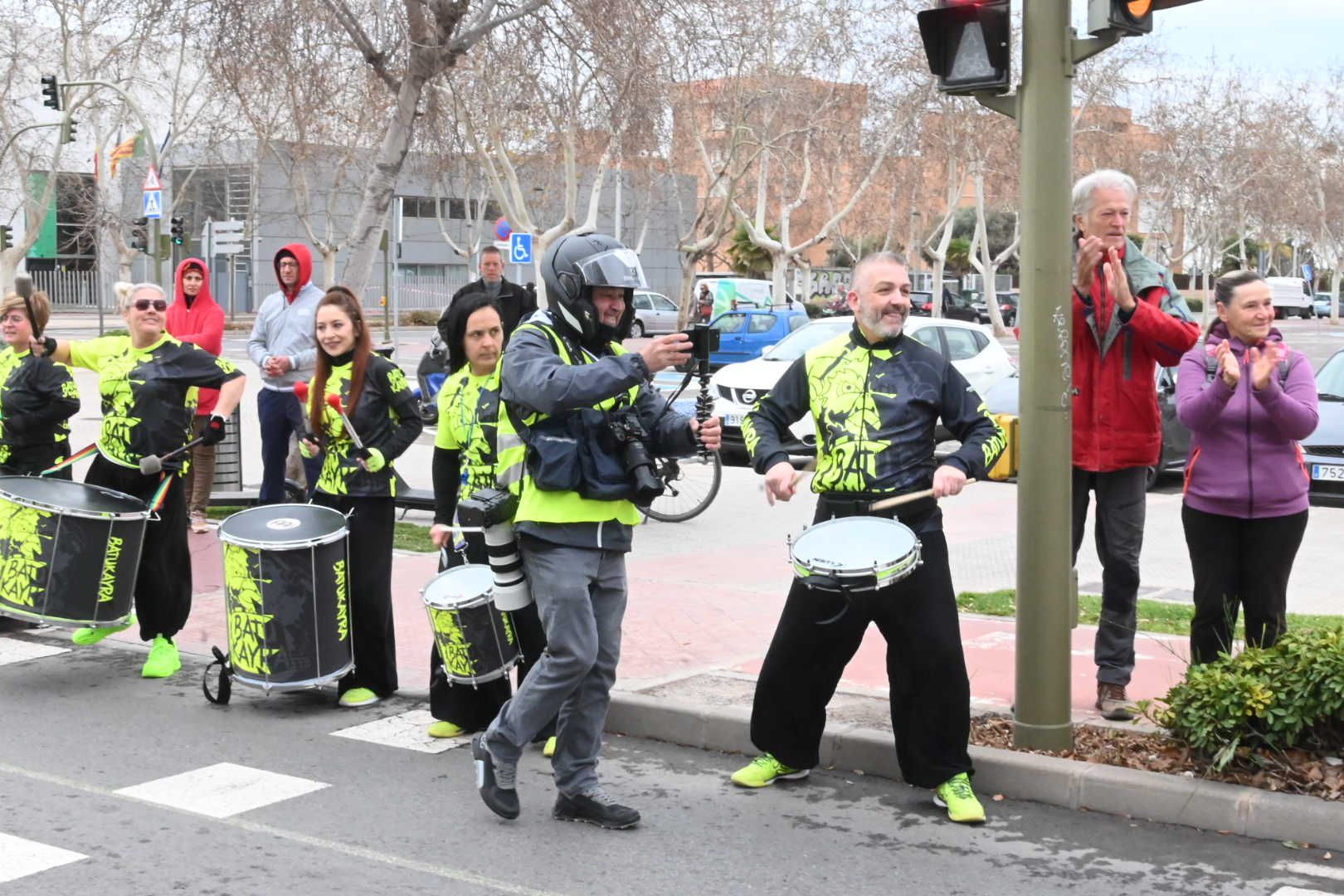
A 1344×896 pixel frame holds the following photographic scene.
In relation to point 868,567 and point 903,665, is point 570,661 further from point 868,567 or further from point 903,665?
point 903,665

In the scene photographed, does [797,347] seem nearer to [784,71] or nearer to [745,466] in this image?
[745,466]

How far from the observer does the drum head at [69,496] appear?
23.2ft

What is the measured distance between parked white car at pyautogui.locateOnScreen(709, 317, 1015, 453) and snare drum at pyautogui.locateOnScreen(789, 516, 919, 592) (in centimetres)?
1201

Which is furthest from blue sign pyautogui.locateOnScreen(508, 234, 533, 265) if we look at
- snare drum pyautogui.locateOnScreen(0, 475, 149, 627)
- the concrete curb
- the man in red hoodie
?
the man in red hoodie

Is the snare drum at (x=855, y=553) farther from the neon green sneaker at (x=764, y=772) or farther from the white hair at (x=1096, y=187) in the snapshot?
the white hair at (x=1096, y=187)

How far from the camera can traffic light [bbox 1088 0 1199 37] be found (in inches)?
214

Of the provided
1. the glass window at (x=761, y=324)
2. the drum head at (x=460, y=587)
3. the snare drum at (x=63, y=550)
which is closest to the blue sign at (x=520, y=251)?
the glass window at (x=761, y=324)

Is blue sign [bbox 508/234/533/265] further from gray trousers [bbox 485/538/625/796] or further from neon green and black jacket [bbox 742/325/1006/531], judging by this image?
gray trousers [bbox 485/538/625/796]

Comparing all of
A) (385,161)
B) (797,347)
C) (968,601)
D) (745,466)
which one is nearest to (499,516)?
(968,601)

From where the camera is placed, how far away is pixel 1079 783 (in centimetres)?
552

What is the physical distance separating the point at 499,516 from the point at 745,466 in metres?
12.1

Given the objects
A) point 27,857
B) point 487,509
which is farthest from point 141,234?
point 487,509

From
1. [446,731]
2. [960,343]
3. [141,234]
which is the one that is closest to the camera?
[446,731]

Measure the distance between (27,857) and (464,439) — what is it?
2268mm
